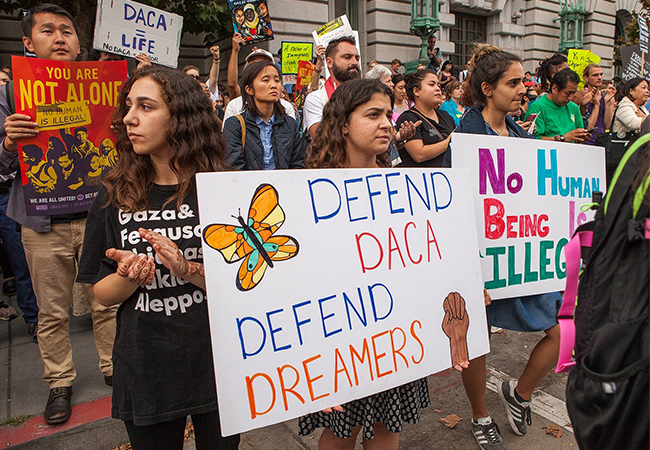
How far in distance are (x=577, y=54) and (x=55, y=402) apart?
9.21 m

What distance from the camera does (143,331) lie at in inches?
66.7

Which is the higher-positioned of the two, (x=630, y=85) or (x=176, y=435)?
(x=630, y=85)

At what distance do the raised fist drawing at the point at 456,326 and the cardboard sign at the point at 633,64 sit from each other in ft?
27.0

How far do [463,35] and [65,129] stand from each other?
677 inches

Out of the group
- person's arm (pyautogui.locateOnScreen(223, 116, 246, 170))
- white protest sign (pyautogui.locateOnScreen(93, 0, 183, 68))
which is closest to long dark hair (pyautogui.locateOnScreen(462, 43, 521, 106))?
person's arm (pyautogui.locateOnScreen(223, 116, 246, 170))

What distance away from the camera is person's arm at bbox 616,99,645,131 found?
5.68 m

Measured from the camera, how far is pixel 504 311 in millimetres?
2623

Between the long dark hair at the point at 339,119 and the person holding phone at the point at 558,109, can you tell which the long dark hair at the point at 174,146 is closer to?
the long dark hair at the point at 339,119

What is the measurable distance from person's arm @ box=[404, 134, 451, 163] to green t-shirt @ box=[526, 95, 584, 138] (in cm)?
197

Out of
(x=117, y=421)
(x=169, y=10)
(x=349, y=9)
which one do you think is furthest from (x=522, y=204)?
(x=349, y=9)

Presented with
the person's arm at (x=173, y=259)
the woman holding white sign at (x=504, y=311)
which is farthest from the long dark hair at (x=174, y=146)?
the woman holding white sign at (x=504, y=311)

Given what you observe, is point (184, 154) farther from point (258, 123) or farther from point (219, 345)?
point (258, 123)

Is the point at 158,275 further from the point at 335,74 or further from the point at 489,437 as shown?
the point at 335,74

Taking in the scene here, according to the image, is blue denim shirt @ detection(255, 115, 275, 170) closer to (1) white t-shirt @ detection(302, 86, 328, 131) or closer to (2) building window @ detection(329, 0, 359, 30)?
(1) white t-shirt @ detection(302, 86, 328, 131)
